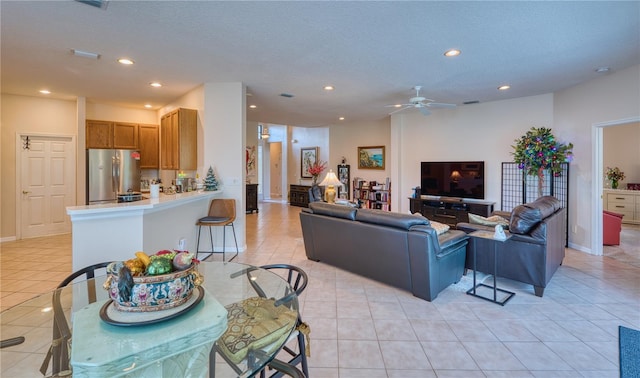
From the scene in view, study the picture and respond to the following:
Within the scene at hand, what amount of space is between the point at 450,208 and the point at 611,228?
2.53 m

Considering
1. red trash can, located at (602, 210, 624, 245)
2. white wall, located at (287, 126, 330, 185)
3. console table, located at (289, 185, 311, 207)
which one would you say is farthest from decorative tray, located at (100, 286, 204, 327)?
console table, located at (289, 185, 311, 207)

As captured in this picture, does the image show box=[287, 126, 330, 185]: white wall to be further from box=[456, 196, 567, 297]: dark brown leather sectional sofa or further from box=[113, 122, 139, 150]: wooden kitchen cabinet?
box=[456, 196, 567, 297]: dark brown leather sectional sofa

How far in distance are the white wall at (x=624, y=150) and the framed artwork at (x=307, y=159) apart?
7.50 m

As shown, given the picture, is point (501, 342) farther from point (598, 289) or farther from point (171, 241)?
point (171, 241)

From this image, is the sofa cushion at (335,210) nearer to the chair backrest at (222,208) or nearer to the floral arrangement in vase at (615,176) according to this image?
the chair backrest at (222,208)

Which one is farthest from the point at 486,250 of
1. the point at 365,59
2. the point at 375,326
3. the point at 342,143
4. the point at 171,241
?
the point at 342,143

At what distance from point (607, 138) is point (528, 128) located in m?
3.51

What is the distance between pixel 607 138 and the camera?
6977 mm

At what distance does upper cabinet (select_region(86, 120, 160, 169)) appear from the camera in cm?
571

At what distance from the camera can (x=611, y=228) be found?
4918mm

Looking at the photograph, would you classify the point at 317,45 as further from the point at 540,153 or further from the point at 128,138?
the point at 128,138

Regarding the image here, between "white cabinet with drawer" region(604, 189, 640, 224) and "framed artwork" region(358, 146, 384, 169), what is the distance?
5.34 meters

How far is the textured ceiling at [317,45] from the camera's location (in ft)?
7.98

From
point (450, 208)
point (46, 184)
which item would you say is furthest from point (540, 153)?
point (46, 184)
